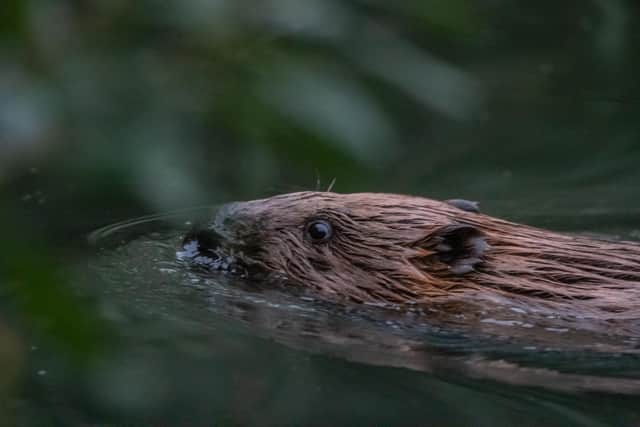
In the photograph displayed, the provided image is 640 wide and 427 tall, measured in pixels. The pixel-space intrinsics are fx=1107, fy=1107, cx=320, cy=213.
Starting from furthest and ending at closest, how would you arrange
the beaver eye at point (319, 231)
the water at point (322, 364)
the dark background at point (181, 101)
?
the beaver eye at point (319, 231) < the water at point (322, 364) < the dark background at point (181, 101)

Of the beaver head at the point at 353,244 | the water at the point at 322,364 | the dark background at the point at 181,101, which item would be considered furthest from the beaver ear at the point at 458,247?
the dark background at the point at 181,101

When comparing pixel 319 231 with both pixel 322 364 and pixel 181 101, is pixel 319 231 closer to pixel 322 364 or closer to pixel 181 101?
pixel 322 364

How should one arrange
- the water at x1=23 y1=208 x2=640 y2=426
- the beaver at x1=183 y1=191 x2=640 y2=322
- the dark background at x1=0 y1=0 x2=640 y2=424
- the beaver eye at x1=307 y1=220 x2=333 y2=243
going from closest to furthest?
the dark background at x1=0 y1=0 x2=640 y2=424
the water at x1=23 y1=208 x2=640 y2=426
the beaver at x1=183 y1=191 x2=640 y2=322
the beaver eye at x1=307 y1=220 x2=333 y2=243

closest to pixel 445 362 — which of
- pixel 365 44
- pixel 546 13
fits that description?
pixel 365 44

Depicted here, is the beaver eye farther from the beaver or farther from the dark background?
the dark background

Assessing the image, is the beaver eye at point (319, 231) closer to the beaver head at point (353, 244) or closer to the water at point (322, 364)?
the beaver head at point (353, 244)

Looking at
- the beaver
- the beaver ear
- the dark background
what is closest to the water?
the beaver

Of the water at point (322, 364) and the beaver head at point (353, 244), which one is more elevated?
the beaver head at point (353, 244)

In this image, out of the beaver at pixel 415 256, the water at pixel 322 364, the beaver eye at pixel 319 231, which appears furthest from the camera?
the beaver eye at pixel 319 231

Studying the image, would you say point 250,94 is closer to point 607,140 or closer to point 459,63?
point 607,140
